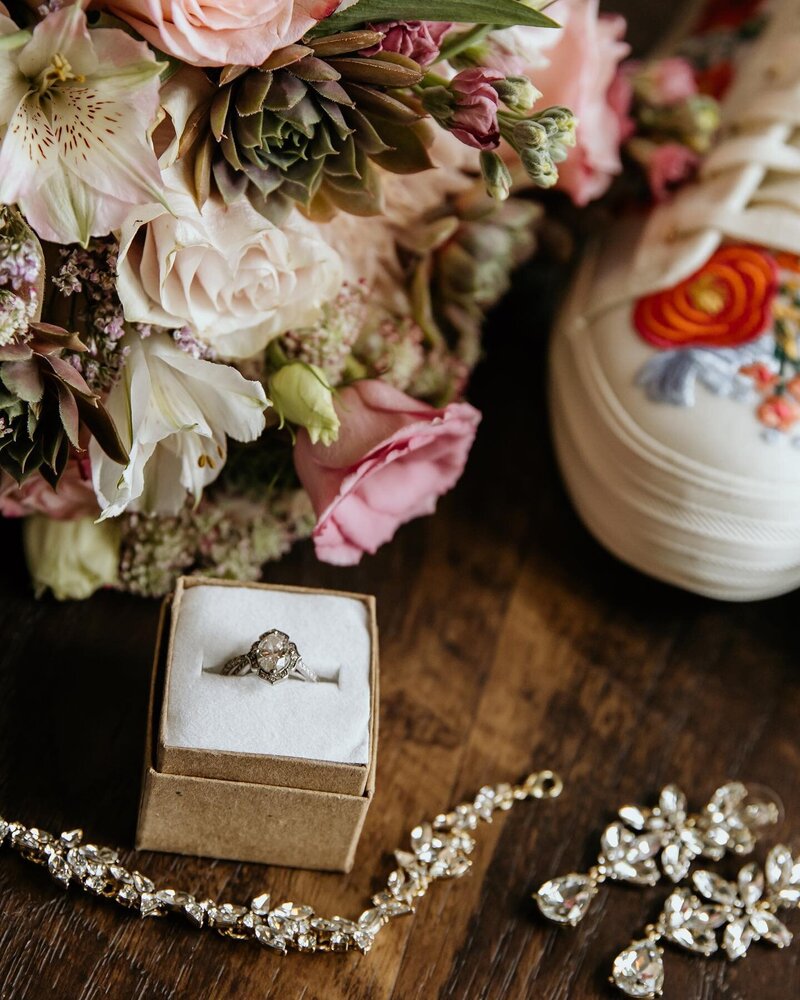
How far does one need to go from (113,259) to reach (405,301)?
245mm

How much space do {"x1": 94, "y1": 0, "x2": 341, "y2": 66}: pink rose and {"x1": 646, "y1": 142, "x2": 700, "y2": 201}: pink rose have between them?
16.3 inches

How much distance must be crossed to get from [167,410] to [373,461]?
0.12 metres

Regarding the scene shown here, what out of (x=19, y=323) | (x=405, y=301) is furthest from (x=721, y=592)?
(x=19, y=323)

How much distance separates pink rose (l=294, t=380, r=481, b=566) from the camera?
2.12 feet

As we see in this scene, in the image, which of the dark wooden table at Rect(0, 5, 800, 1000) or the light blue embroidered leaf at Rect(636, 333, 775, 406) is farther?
the light blue embroidered leaf at Rect(636, 333, 775, 406)

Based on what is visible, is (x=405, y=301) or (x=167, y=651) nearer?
(x=167, y=651)

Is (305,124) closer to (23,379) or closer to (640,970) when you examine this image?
(23,379)

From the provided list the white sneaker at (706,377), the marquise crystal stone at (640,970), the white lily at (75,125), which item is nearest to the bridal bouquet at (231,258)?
the white lily at (75,125)

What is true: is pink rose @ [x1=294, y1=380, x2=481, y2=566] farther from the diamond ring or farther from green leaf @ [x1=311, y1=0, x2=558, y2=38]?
green leaf @ [x1=311, y1=0, x2=558, y2=38]

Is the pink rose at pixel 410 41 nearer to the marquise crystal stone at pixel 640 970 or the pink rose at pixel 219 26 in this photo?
the pink rose at pixel 219 26

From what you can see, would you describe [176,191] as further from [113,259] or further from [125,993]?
[125,993]

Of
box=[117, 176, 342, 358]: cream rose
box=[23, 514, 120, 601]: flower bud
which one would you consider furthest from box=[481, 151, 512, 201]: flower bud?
box=[23, 514, 120, 601]: flower bud

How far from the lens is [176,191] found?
57 centimetres

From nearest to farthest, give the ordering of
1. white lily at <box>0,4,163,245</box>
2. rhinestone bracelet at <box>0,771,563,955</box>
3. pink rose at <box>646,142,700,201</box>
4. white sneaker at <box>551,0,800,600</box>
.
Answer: white lily at <box>0,4,163,245</box>, rhinestone bracelet at <box>0,771,563,955</box>, white sneaker at <box>551,0,800,600</box>, pink rose at <box>646,142,700,201</box>
